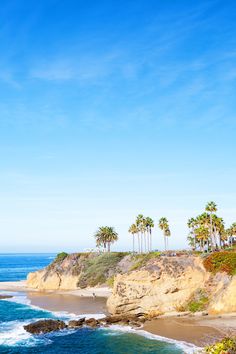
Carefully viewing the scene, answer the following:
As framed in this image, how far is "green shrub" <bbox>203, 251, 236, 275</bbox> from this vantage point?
57.3 m

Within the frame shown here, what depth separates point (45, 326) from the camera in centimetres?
5134

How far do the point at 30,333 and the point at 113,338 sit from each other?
12108mm

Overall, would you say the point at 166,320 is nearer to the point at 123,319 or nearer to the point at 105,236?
the point at 123,319

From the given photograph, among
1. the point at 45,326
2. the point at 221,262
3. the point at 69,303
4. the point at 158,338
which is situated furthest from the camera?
the point at 69,303

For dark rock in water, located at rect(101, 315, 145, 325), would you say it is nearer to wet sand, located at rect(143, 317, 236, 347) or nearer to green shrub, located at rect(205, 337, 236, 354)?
wet sand, located at rect(143, 317, 236, 347)

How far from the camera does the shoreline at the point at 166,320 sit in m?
43.7

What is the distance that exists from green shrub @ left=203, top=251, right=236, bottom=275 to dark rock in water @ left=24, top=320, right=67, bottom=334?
25.1 m

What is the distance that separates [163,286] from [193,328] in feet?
38.4

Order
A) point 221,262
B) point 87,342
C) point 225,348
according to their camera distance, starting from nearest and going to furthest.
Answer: point 225,348, point 87,342, point 221,262

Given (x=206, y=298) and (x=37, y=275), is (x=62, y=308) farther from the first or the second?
(x=37, y=275)

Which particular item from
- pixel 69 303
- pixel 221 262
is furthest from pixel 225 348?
pixel 69 303

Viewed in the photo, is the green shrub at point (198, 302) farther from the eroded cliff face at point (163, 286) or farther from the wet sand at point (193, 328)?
the wet sand at point (193, 328)

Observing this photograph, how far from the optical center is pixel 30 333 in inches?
1949

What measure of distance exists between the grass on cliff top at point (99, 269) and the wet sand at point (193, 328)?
40848mm
